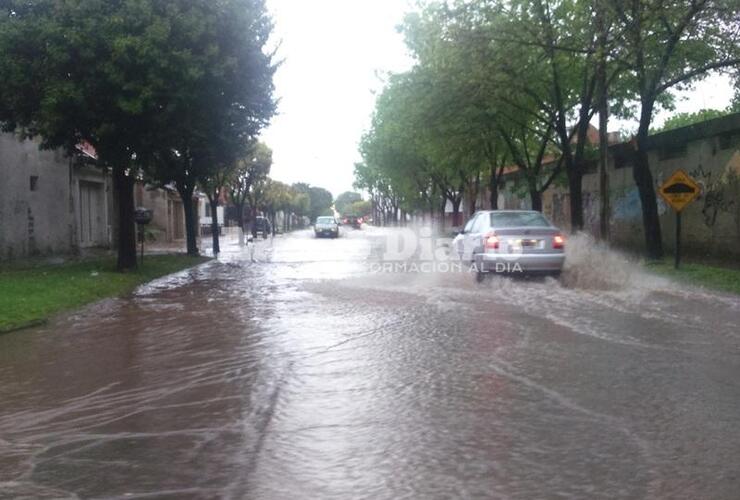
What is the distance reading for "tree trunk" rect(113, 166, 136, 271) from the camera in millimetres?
18844

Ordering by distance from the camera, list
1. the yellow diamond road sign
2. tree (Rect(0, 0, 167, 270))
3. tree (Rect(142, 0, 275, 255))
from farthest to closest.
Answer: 1. the yellow diamond road sign
2. tree (Rect(142, 0, 275, 255))
3. tree (Rect(0, 0, 167, 270))

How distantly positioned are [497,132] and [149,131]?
13.9 meters

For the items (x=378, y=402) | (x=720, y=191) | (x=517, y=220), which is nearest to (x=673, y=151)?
(x=720, y=191)

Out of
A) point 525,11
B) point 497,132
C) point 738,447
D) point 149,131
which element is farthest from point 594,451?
point 497,132

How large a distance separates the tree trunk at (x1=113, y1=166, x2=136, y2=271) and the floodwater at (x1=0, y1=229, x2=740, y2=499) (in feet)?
23.4

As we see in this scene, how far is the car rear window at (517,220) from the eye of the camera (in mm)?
15750

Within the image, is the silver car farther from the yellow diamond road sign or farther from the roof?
the roof

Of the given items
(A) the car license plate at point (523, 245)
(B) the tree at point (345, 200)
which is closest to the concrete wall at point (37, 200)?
(A) the car license plate at point (523, 245)

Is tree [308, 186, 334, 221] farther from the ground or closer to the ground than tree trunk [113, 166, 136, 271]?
farther from the ground

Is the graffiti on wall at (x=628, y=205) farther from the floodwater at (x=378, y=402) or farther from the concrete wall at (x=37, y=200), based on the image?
the concrete wall at (x=37, y=200)

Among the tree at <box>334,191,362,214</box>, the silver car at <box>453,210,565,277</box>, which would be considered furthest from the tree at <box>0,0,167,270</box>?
the tree at <box>334,191,362,214</box>

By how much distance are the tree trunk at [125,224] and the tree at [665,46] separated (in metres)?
12.3

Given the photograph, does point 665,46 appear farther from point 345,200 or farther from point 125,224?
point 345,200

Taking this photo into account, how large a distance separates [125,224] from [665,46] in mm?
14229
